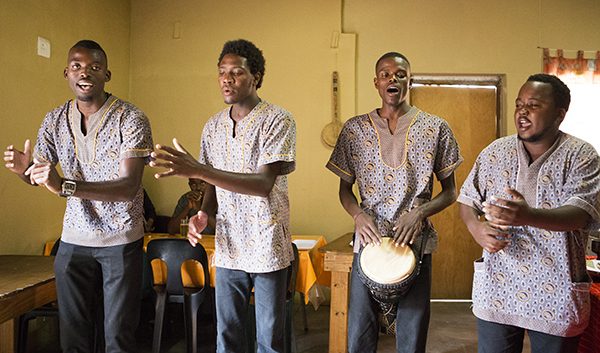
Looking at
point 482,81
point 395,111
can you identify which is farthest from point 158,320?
point 482,81

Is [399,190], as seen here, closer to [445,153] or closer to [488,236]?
[445,153]

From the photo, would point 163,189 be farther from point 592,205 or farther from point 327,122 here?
point 592,205

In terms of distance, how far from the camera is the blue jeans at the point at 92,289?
2.20 meters

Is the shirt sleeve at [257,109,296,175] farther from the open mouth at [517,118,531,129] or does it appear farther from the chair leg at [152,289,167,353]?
the chair leg at [152,289,167,353]

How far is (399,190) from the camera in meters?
2.21

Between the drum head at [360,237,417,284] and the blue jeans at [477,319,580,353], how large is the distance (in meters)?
0.33

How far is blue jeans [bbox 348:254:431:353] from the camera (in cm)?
215

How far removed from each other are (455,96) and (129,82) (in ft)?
11.3

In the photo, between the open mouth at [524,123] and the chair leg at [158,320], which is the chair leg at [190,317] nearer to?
the chair leg at [158,320]

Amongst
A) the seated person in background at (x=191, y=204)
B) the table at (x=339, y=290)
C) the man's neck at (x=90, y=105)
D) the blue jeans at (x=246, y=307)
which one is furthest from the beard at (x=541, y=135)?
the seated person in background at (x=191, y=204)

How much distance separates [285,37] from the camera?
5586 millimetres

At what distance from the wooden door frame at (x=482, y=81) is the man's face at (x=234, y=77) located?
3.63 metres


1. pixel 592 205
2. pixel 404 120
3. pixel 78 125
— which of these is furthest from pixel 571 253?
pixel 78 125

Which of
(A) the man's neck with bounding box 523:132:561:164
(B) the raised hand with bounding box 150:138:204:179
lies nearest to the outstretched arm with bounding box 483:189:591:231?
(A) the man's neck with bounding box 523:132:561:164
